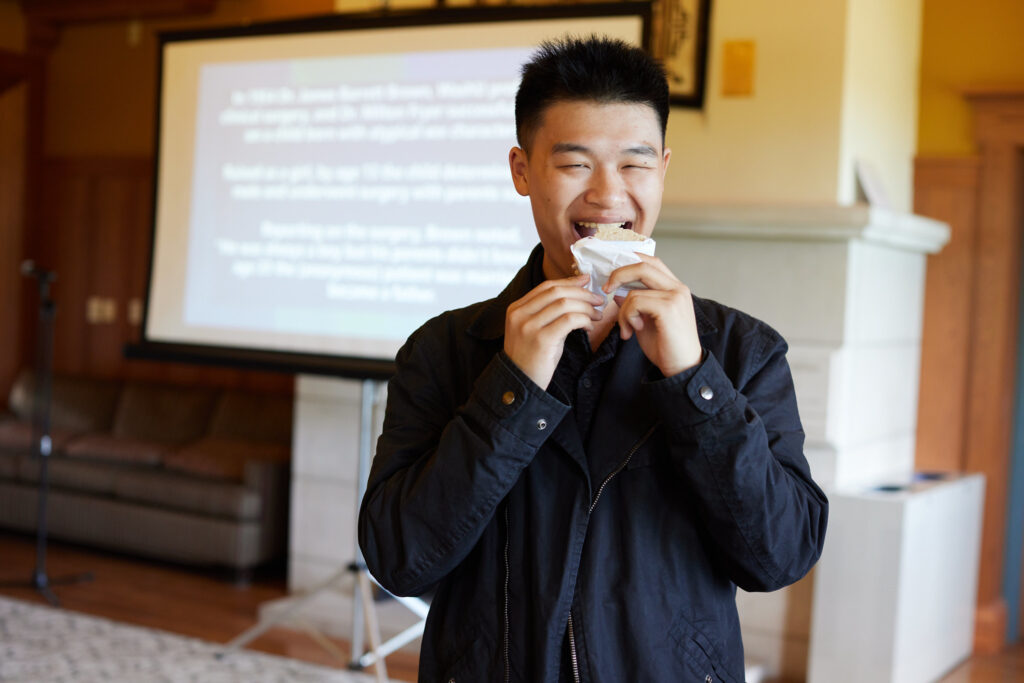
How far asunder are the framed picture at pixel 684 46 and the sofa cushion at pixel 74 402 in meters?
3.97

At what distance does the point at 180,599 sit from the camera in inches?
183

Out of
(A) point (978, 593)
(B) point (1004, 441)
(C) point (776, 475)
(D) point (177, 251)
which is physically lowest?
(A) point (978, 593)

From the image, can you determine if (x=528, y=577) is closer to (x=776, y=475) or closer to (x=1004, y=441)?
(x=776, y=475)

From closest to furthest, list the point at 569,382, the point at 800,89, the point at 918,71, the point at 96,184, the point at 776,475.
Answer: the point at 776,475, the point at 569,382, the point at 800,89, the point at 918,71, the point at 96,184

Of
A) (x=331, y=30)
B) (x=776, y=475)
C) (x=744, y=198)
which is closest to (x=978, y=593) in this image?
(x=744, y=198)

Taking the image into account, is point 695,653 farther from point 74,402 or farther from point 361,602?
point 74,402

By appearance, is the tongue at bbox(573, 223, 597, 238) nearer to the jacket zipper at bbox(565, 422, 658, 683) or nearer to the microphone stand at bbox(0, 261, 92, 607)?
the jacket zipper at bbox(565, 422, 658, 683)

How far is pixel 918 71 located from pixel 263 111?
2.56m

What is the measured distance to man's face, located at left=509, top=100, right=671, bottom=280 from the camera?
3.76 ft

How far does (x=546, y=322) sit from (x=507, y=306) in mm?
171

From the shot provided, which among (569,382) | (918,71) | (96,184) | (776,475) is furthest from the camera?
(96,184)

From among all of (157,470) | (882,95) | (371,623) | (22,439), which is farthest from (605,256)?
(22,439)

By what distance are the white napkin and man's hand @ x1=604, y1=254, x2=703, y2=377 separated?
22 mm

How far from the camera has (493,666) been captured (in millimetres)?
1109
